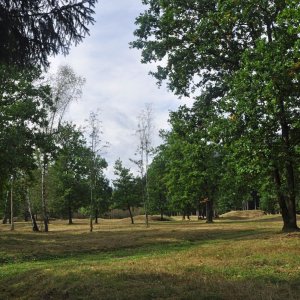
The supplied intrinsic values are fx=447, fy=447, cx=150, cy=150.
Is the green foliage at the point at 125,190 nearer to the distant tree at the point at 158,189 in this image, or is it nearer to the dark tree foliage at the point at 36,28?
the distant tree at the point at 158,189

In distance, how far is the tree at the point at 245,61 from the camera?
72.5 feet

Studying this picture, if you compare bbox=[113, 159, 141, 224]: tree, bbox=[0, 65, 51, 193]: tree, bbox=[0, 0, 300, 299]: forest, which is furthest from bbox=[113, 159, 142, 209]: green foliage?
bbox=[0, 65, 51, 193]: tree

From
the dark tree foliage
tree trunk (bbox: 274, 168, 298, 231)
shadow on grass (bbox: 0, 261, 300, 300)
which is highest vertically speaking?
the dark tree foliage

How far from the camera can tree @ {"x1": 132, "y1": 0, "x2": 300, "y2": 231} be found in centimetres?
2209

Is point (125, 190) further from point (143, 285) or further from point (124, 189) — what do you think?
point (143, 285)

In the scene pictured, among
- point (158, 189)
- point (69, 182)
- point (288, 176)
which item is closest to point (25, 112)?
point (288, 176)

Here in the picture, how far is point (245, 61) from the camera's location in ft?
75.8

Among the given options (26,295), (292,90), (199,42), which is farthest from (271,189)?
(26,295)

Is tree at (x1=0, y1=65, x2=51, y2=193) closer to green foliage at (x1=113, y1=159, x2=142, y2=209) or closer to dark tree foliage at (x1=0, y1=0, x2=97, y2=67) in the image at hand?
dark tree foliage at (x1=0, y1=0, x2=97, y2=67)

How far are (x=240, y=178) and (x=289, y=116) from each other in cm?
455

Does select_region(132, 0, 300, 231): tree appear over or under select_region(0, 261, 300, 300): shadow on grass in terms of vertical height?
over

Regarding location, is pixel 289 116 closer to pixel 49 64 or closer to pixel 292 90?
pixel 292 90

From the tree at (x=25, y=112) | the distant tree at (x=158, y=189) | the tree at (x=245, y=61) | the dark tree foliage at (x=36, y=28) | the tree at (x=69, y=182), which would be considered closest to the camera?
the dark tree foliage at (x=36, y=28)

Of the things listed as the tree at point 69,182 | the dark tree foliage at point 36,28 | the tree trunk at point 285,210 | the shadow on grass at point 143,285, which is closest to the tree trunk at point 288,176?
the tree trunk at point 285,210
